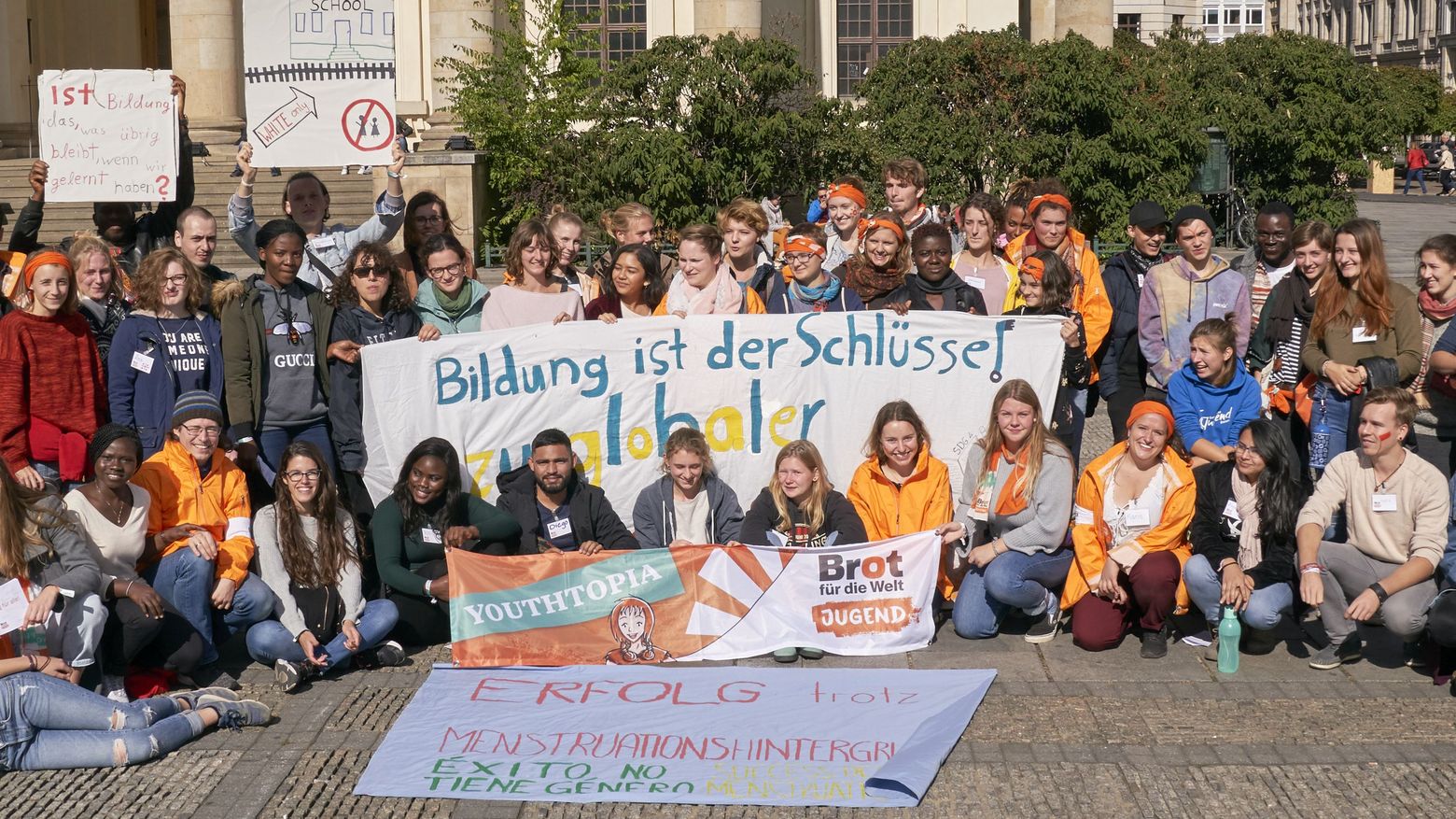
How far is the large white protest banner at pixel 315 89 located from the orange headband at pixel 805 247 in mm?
2582

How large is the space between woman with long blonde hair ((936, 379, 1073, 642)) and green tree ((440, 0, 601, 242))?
13.0 m

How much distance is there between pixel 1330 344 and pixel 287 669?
17.8 feet

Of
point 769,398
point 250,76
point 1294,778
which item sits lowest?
point 1294,778

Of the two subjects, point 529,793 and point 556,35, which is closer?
point 529,793

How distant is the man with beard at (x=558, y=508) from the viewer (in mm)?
8023

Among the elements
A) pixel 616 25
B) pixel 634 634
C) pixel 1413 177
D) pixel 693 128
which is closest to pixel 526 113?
pixel 693 128

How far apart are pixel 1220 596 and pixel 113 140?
697 centimetres

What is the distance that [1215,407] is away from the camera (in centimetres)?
819

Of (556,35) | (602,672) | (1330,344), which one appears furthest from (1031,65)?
(602,672)

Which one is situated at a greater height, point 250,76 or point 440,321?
point 250,76

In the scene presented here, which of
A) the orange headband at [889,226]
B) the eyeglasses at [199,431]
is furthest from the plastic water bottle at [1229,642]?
the eyeglasses at [199,431]

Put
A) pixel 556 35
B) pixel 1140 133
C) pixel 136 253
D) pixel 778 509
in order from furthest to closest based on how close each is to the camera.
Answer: pixel 556 35
pixel 1140 133
pixel 136 253
pixel 778 509

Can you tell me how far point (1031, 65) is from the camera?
808 inches

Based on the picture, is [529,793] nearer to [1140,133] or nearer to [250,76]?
[250,76]
